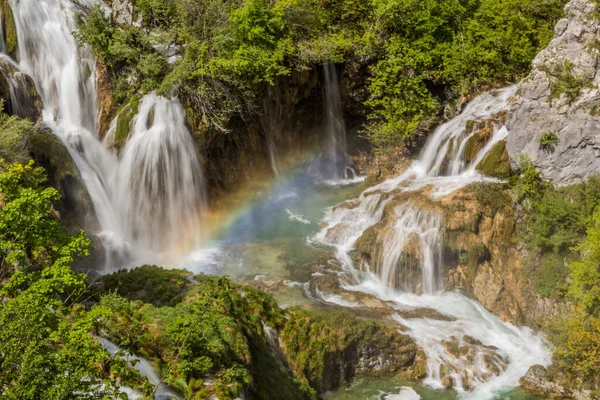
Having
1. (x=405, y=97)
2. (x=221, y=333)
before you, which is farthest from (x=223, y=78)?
(x=221, y=333)

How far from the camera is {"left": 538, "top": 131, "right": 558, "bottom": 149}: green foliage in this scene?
58.4 feet

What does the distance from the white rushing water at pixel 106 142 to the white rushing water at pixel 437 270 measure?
706 centimetres

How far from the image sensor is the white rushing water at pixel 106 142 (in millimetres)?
17950

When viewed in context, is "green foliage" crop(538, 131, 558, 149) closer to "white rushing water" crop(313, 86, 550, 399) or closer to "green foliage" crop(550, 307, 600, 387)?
"white rushing water" crop(313, 86, 550, 399)

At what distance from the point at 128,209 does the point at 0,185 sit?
11054 millimetres

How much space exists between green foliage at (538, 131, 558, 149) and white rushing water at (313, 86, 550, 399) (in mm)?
2352

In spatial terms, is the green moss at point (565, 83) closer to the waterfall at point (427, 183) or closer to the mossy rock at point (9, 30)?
the waterfall at point (427, 183)

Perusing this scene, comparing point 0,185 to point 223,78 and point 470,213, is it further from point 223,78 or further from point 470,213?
point 470,213

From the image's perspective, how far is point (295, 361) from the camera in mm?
12312

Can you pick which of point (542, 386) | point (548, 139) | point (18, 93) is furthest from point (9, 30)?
point (542, 386)

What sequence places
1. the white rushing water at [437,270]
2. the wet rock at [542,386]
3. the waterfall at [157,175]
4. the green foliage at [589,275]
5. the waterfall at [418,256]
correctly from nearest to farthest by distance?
the wet rock at [542,386]
the white rushing water at [437,270]
the green foliage at [589,275]
the waterfall at [418,256]
the waterfall at [157,175]

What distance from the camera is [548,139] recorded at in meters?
17.9

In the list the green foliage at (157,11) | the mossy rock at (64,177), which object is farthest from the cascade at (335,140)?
the mossy rock at (64,177)

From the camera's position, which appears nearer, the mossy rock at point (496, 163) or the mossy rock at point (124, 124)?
the mossy rock at point (124, 124)
